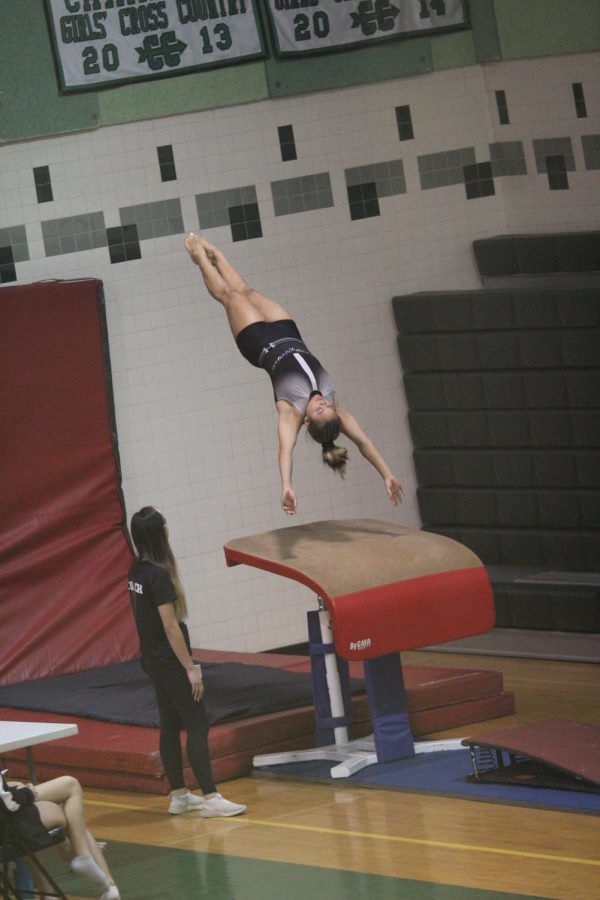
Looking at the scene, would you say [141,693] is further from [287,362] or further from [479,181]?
[479,181]

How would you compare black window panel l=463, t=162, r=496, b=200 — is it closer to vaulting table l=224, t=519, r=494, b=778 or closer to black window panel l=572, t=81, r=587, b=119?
black window panel l=572, t=81, r=587, b=119

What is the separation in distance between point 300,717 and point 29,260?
3.36 m

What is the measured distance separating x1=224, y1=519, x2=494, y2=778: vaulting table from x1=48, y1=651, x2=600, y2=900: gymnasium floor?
39cm

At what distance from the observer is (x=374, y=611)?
7109 millimetres

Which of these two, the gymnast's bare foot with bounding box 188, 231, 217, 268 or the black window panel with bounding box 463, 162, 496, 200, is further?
the black window panel with bounding box 463, 162, 496, 200

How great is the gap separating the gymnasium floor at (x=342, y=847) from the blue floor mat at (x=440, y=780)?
0.05 metres

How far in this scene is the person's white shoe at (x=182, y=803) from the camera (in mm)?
7027

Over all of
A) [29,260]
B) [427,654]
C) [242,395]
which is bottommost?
[427,654]

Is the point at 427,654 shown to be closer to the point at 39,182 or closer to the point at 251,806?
the point at 251,806

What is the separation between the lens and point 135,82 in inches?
376

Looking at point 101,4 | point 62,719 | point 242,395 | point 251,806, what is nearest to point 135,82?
point 101,4

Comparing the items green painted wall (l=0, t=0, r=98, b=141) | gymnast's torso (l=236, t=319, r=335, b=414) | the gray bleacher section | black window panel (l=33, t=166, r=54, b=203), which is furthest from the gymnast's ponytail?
green painted wall (l=0, t=0, r=98, b=141)

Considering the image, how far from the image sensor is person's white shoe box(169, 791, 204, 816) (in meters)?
7.03

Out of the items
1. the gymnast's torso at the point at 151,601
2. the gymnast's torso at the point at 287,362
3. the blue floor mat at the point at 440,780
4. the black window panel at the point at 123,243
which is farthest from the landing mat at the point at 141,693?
the black window panel at the point at 123,243
